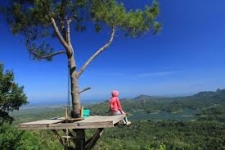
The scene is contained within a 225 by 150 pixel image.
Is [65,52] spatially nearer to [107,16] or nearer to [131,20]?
[107,16]

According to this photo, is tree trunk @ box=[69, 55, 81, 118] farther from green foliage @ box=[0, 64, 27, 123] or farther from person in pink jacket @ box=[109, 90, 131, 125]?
green foliage @ box=[0, 64, 27, 123]

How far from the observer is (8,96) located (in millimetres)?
21344

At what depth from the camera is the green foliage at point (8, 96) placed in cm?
2078

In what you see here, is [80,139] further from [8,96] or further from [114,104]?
[8,96]

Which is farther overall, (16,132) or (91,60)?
(16,132)

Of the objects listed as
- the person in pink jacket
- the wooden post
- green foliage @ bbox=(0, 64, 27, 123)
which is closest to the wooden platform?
the wooden post

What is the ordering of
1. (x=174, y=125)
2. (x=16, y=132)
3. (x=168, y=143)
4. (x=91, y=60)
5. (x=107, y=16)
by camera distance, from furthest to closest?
(x=174, y=125) → (x=168, y=143) → (x=16, y=132) → (x=107, y=16) → (x=91, y=60)

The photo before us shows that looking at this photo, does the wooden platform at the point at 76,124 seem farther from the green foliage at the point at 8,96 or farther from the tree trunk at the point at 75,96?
the green foliage at the point at 8,96

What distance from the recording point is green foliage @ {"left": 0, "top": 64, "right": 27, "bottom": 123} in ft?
68.2

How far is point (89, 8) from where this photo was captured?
7.03 m

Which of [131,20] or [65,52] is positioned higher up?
[131,20]

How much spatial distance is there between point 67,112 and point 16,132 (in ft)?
36.1

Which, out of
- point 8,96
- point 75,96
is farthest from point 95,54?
point 8,96

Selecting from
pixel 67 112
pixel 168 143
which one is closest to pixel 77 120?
pixel 67 112
